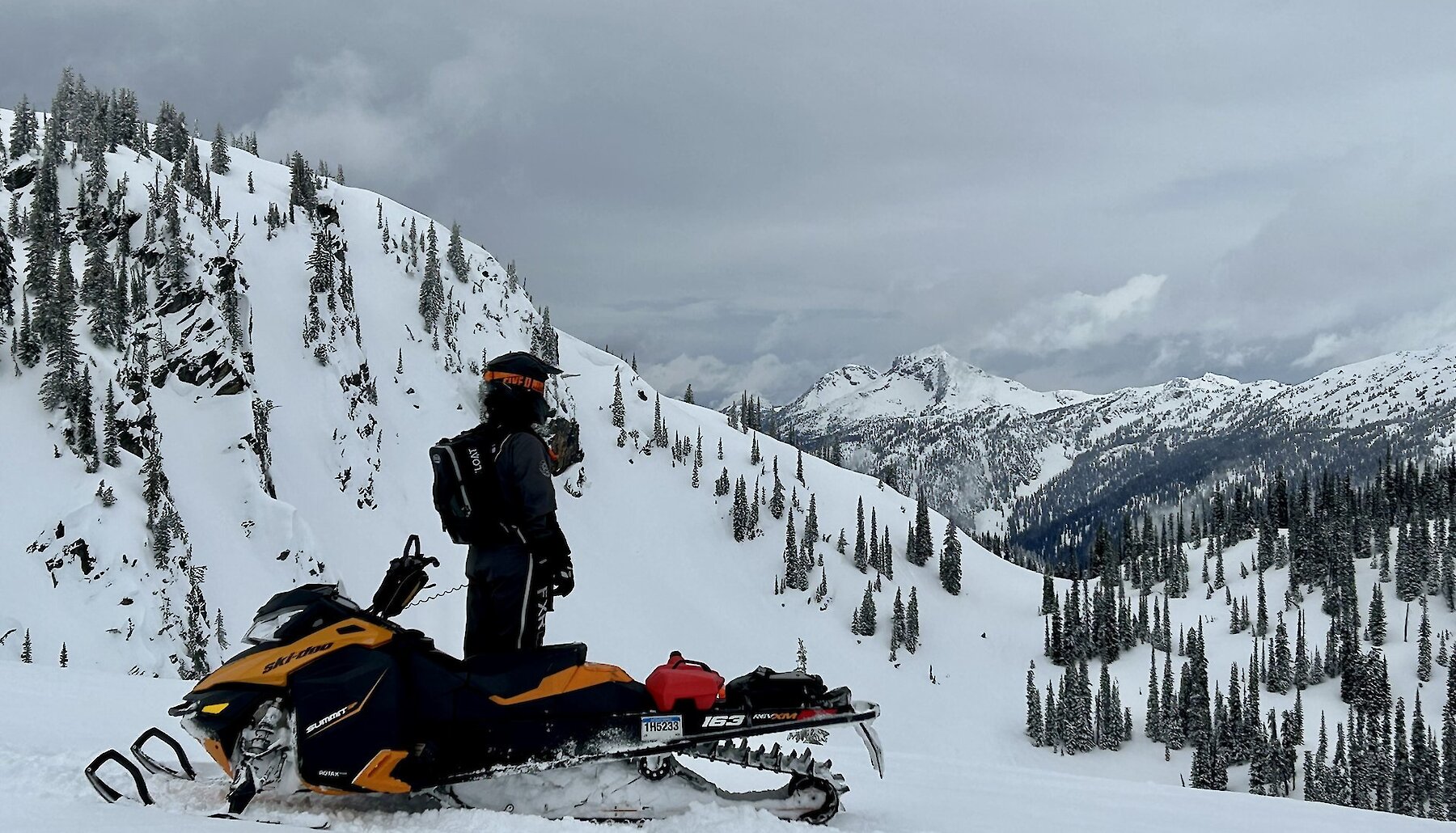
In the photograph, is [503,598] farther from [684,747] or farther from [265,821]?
[265,821]

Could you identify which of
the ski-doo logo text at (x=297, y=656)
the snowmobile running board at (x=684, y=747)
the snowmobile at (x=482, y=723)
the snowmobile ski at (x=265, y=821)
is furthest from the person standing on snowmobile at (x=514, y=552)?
the snowmobile ski at (x=265, y=821)

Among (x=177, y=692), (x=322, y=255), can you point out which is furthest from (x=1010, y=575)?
(x=177, y=692)

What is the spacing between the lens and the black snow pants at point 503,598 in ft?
21.9

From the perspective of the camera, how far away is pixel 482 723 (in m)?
6.30

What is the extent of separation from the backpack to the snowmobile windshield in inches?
52.8

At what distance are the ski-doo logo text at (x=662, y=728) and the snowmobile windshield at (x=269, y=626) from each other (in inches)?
113

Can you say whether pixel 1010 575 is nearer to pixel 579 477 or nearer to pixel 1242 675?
pixel 1242 675

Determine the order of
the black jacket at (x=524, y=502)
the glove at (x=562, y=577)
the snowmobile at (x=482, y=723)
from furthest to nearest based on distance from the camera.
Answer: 1. the glove at (x=562, y=577)
2. the black jacket at (x=524, y=502)
3. the snowmobile at (x=482, y=723)

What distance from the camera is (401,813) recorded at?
5.92 metres

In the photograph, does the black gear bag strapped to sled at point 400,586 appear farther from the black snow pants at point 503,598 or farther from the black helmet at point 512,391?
the black helmet at point 512,391

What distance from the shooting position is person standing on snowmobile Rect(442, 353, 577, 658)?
665cm

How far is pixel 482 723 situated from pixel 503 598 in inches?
37.5

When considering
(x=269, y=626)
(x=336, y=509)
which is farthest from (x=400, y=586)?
(x=336, y=509)

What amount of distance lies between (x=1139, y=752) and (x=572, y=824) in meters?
149
